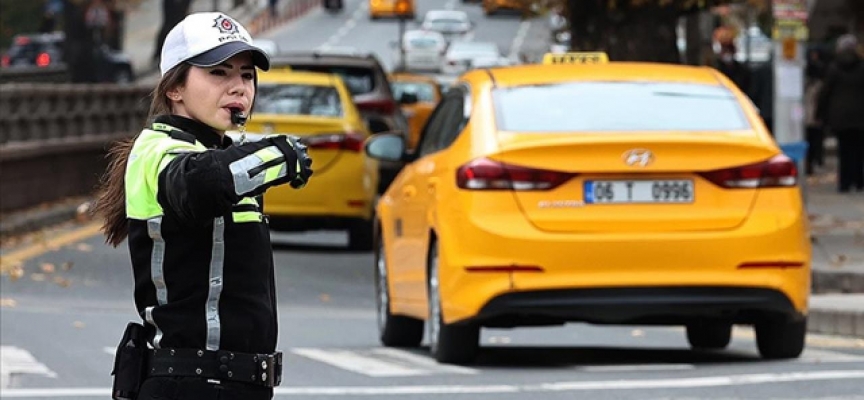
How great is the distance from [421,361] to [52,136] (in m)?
14.9

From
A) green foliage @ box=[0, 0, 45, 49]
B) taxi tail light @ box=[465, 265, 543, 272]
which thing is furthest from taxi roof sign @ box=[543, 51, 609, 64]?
green foliage @ box=[0, 0, 45, 49]

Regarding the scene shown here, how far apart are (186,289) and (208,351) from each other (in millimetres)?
139

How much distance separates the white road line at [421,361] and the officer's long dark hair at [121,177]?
5.66 metres

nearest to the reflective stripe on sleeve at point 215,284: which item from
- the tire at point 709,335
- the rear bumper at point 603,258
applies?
the rear bumper at point 603,258

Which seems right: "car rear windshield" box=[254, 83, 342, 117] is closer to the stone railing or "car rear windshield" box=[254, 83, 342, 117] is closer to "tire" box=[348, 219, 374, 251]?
"tire" box=[348, 219, 374, 251]

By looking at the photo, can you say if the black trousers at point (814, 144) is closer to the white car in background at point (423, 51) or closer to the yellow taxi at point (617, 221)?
the yellow taxi at point (617, 221)

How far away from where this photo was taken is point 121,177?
16.4 feet

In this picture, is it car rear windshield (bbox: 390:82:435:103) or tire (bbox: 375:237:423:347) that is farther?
car rear windshield (bbox: 390:82:435:103)

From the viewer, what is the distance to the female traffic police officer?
4.82 meters

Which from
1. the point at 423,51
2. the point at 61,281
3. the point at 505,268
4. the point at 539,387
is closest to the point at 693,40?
the point at 61,281

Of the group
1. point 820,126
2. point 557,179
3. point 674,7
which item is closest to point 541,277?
point 557,179

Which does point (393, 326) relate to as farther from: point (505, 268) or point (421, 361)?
point (505, 268)

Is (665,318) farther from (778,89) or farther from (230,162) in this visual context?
(778,89)

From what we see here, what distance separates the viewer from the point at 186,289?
15.9ft
